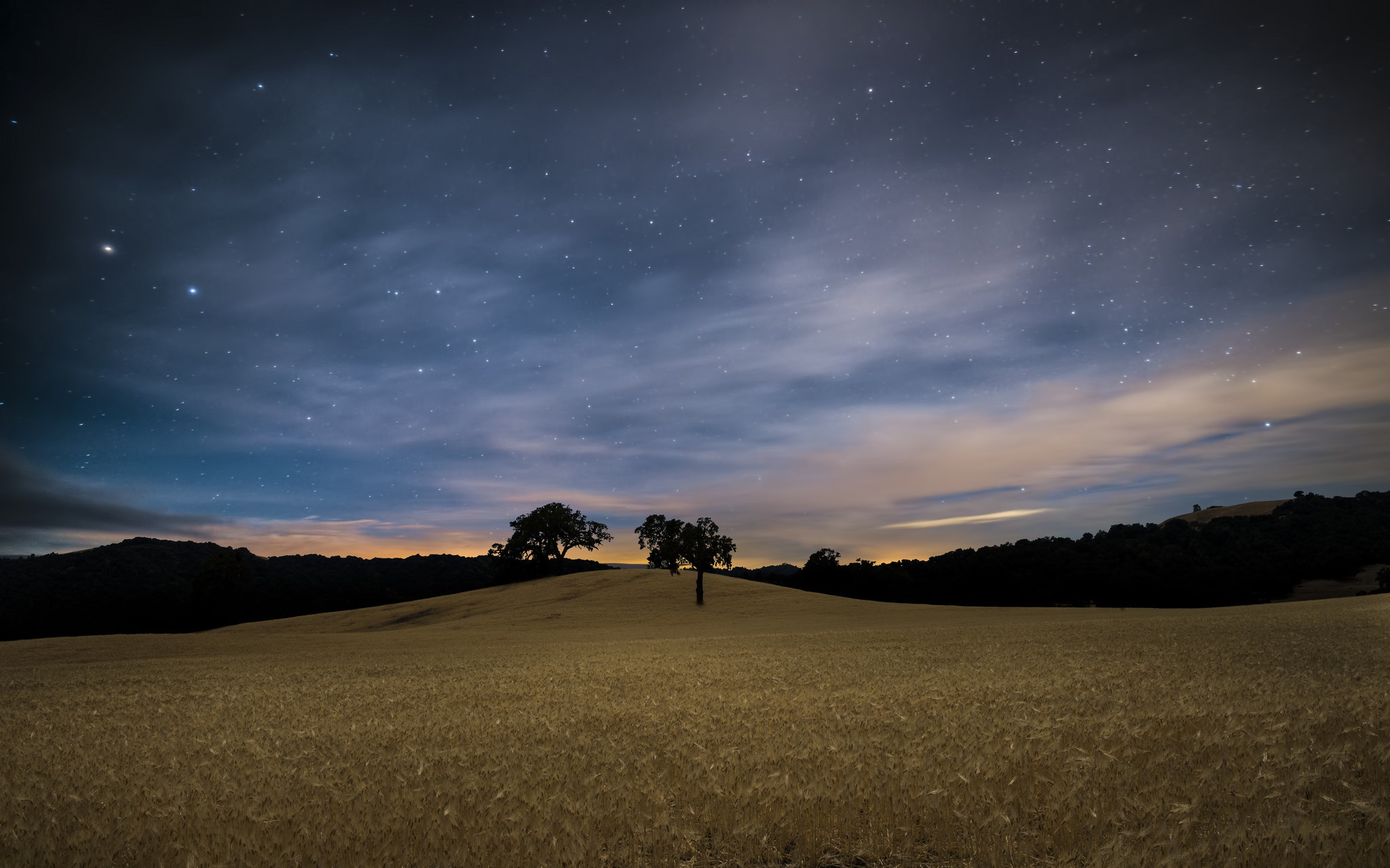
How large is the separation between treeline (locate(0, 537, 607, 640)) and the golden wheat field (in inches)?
2744

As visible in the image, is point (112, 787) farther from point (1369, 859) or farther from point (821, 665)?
point (821, 665)

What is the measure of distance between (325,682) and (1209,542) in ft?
388

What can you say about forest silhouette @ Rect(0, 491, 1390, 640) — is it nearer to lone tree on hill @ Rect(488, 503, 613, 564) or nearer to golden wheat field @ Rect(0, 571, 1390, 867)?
lone tree on hill @ Rect(488, 503, 613, 564)

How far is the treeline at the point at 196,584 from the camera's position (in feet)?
255

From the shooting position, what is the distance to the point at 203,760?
25.7 feet

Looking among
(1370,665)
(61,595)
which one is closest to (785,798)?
(1370,665)

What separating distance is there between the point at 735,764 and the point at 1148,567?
316 feet

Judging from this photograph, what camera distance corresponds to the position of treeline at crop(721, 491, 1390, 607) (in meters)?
72.4

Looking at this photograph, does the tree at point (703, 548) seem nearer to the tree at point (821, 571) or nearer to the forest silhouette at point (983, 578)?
the forest silhouette at point (983, 578)

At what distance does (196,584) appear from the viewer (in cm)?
7994

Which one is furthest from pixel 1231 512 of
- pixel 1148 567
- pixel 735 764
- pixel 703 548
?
pixel 735 764

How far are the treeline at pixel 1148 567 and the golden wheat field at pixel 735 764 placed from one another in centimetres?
6540

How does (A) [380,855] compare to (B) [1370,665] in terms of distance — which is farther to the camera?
(B) [1370,665]

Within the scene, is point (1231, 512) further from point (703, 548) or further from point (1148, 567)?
point (703, 548)
